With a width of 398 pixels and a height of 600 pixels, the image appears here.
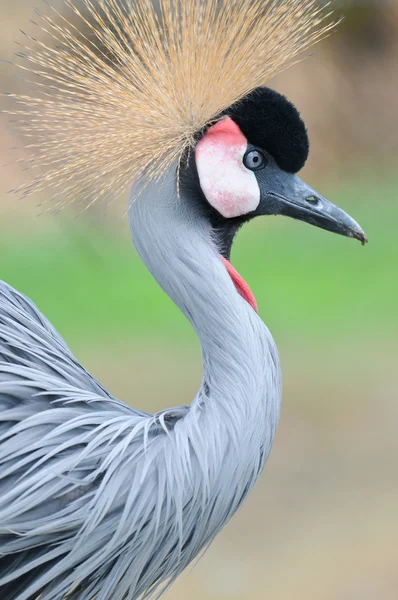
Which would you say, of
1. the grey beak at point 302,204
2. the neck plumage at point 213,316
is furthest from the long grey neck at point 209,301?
the grey beak at point 302,204

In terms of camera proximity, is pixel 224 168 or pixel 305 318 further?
pixel 305 318

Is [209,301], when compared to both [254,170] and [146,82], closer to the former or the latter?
[254,170]

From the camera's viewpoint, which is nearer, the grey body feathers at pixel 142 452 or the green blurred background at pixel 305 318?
the grey body feathers at pixel 142 452

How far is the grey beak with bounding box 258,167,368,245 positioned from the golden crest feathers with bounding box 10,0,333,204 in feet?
0.40

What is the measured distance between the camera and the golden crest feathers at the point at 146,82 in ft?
3.33

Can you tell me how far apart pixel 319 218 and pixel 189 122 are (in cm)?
21

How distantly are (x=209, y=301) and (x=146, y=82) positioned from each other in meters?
0.30

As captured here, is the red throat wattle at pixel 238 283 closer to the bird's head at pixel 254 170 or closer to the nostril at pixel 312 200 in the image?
the bird's head at pixel 254 170

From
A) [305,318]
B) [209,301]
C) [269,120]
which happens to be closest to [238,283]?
[209,301]

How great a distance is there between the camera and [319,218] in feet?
3.48

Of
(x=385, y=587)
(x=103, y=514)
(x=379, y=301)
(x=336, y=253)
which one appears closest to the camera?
(x=103, y=514)

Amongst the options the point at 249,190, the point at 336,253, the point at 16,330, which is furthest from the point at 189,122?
the point at 336,253

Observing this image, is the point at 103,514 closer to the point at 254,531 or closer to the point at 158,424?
the point at 158,424

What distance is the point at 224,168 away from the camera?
1023mm
